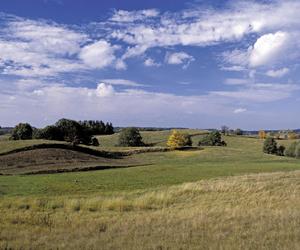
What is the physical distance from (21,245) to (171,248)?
331 centimetres

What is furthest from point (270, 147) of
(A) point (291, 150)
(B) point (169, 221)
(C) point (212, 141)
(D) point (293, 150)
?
(B) point (169, 221)

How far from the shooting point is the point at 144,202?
20906 mm

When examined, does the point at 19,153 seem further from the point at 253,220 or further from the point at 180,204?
the point at 253,220

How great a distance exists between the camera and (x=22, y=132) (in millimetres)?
109062

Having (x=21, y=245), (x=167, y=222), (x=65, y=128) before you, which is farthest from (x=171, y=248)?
(x=65, y=128)

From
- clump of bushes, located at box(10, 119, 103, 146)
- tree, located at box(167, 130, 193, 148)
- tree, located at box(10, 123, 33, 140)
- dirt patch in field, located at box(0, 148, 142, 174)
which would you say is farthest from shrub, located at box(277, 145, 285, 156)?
dirt patch in field, located at box(0, 148, 142, 174)

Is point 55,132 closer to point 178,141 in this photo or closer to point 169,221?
point 178,141

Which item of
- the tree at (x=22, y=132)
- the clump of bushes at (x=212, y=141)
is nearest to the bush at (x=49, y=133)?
the tree at (x=22, y=132)

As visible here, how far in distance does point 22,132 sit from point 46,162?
1935 inches

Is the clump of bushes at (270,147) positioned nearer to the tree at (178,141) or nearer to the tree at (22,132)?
the tree at (178,141)

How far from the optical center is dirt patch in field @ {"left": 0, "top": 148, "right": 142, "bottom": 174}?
55.5m

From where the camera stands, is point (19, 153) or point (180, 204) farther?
point (19, 153)

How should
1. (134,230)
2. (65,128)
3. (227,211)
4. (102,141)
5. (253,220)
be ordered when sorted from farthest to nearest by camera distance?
(102,141), (65,128), (227,211), (253,220), (134,230)

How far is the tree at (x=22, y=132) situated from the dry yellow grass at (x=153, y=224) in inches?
3571
